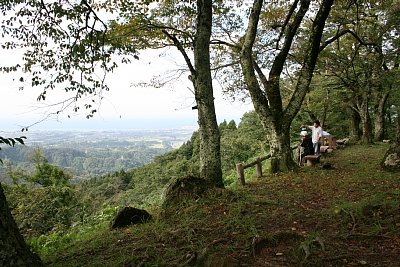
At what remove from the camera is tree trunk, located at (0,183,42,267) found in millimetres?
2572

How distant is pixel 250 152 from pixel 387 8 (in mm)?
11804

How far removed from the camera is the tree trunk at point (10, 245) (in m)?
2.57

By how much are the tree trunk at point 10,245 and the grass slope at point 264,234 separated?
1.03m

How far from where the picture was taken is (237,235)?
396 centimetres

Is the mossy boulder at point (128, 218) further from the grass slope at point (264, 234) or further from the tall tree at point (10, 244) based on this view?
the tall tree at point (10, 244)

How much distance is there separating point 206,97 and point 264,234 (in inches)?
136

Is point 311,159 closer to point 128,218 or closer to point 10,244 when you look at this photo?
point 128,218

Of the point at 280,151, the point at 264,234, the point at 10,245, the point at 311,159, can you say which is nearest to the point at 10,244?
the point at 10,245

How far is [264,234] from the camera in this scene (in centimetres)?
386

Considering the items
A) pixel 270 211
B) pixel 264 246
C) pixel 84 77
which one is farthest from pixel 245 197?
pixel 84 77

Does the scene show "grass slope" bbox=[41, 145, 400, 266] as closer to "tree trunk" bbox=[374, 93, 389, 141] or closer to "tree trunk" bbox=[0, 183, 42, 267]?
"tree trunk" bbox=[0, 183, 42, 267]

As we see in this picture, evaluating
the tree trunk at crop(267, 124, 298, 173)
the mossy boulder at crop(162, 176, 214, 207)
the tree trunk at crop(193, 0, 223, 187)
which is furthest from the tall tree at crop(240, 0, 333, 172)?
the mossy boulder at crop(162, 176, 214, 207)

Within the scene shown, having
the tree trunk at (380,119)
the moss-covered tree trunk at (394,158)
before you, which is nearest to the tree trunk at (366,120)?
the tree trunk at (380,119)

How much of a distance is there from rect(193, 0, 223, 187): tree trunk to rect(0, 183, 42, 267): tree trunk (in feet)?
13.6
